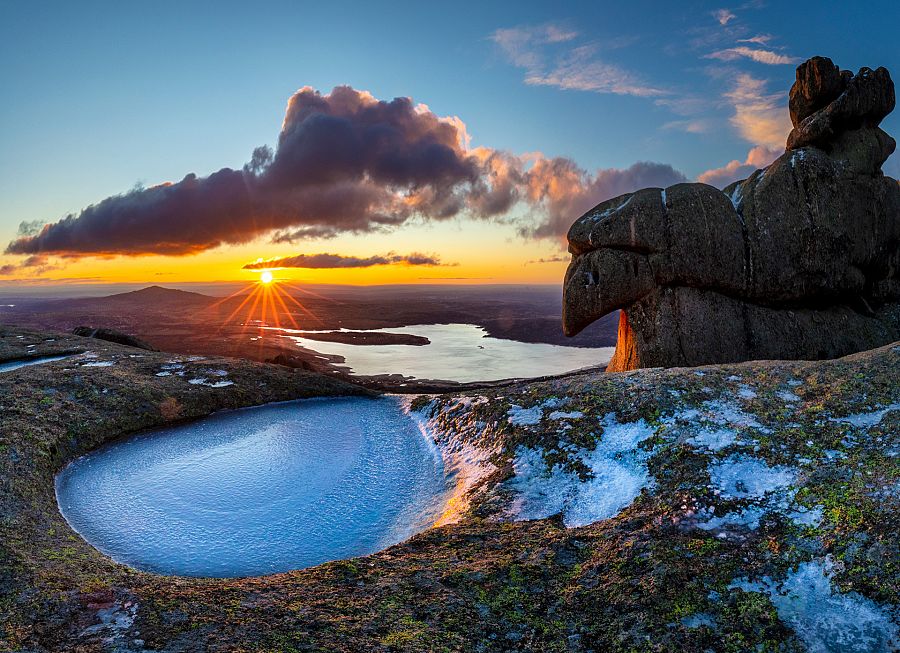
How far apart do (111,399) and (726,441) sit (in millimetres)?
29087

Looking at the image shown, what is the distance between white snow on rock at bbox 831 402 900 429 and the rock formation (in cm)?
1272

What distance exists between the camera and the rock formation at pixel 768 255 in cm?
2870

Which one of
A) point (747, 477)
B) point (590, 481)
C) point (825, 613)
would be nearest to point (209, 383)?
point (590, 481)

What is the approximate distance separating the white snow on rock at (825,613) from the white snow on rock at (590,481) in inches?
178

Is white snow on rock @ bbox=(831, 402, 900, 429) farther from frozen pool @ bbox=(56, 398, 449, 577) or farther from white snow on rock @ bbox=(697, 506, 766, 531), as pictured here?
frozen pool @ bbox=(56, 398, 449, 577)

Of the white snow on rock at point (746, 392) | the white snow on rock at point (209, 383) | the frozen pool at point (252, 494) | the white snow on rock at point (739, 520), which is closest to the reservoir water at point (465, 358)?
the white snow on rock at point (209, 383)

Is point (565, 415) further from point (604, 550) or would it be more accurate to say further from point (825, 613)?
point (825, 613)

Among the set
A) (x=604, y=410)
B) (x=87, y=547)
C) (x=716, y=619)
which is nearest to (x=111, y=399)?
(x=87, y=547)

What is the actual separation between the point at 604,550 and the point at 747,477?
17.1 feet

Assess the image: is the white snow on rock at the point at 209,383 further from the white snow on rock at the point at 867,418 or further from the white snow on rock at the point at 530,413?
the white snow on rock at the point at 867,418

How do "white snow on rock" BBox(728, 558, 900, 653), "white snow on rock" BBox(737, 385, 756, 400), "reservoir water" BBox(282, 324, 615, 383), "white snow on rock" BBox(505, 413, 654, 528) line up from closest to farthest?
1. "white snow on rock" BBox(728, 558, 900, 653)
2. "white snow on rock" BBox(505, 413, 654, 528)
3. "white snow on rock" BBox(737, 385, 756, 400)
4. "reservoir water" BBox(282, 324, 615, 383)

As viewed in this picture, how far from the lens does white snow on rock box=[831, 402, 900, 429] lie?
14.8m

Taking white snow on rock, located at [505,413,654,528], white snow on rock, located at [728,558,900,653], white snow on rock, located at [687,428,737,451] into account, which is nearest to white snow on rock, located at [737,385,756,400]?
white snow on rock, located at [687,428,737,451]

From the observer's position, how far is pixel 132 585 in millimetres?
10172
